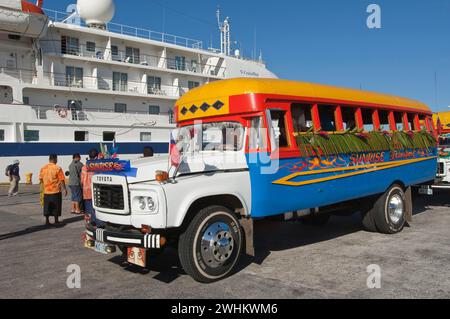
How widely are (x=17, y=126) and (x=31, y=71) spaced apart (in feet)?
13.0

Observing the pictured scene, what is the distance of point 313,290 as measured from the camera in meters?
4.74

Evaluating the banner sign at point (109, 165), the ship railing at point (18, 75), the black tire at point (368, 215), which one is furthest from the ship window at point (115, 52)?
the banner sign at point (109, 165)

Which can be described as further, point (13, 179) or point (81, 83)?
point (81, 83)

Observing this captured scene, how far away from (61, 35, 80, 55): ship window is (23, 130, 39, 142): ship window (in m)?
6.15

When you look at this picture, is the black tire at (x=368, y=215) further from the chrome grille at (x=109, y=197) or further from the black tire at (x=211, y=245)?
the chrome grille at (x=109, y=197)

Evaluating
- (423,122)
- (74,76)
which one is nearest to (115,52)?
(74,76)

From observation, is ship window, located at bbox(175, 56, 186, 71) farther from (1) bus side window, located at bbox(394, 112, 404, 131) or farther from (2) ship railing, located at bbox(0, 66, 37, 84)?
(1) bus side window, located at bbox(394, 112, 404, 131)

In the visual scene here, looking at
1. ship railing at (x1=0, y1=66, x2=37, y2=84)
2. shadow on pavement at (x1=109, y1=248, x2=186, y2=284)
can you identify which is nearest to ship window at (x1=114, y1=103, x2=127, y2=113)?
ship railing at (x1=0, y1=66, x2=37, y2=84)

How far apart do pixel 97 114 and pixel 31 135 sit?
13.9ft

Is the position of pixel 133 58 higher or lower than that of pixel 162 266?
higher

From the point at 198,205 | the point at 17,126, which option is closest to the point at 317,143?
the point at 198,205

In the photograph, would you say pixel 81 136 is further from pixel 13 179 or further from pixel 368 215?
pixel 368 215

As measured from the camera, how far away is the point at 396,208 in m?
8.04
